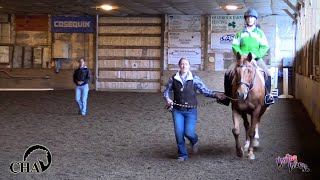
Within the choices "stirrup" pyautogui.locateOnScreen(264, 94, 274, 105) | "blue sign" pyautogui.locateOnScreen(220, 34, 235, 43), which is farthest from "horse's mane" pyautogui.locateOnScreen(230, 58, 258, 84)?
"blue sign" pyautogui.locateOnScreen(220, 34, 235, 43)

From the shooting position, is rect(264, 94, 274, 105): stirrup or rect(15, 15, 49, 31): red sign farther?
rect(15, 15, 49, 31): red sign

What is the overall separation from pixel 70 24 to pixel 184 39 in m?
6.36

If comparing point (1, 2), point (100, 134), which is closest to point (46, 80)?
point (1, 2)

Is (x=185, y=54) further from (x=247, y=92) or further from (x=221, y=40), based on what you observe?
(x=247, y=92)

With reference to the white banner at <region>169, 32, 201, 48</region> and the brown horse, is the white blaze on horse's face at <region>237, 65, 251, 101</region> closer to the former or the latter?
the brown horse

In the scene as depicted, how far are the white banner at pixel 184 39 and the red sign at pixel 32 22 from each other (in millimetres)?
6981

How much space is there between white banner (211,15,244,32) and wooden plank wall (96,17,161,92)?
298cm

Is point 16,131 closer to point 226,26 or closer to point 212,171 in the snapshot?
point 212,171

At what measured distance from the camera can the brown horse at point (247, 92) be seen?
26.8 ft

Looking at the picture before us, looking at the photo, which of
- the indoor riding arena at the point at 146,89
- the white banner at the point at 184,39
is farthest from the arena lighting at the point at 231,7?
the white banner at the point at 184,39

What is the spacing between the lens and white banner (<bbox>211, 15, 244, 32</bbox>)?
26.3 meters

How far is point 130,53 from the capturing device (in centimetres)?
2750

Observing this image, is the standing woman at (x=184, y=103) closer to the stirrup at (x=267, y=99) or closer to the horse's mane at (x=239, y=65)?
the horse's mane at (x=239, y=65)

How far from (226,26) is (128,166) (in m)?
19.6
